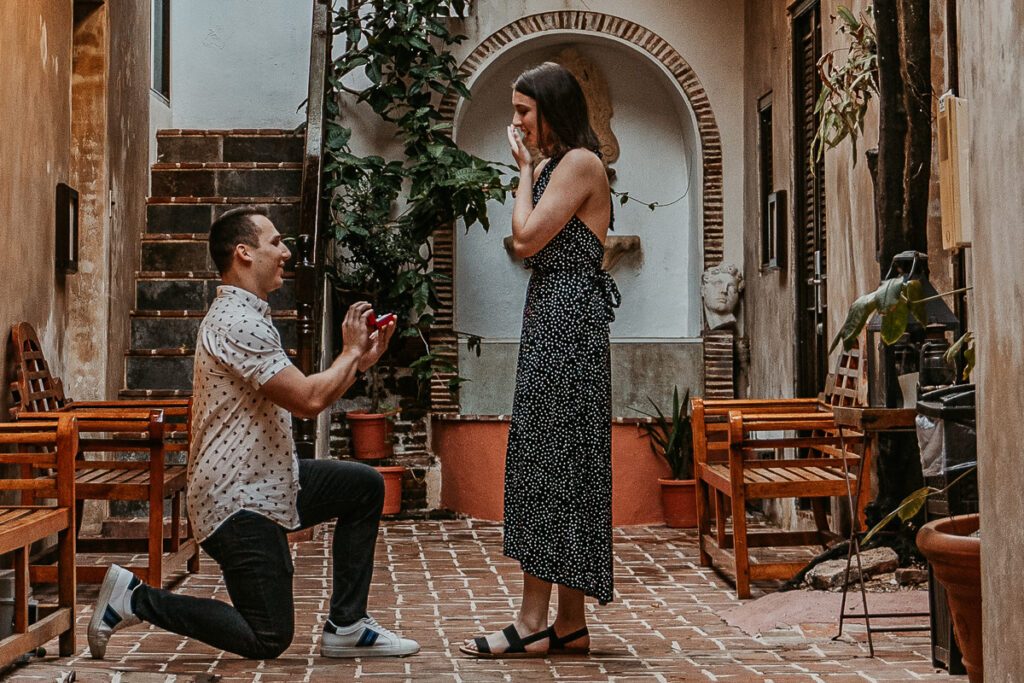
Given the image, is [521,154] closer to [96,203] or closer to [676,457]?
[96,203]

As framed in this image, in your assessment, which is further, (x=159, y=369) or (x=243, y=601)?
(x=159, y=369)

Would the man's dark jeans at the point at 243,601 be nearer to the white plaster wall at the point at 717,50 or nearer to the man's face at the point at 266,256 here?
the man's face at the point at 266,256

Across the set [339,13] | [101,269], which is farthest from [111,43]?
[339,13]

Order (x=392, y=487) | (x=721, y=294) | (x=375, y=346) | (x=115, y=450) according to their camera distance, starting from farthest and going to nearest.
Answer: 1. (x=721, y=294)
2. (x=392, y=487)
3. (x=115, y=450)
4. (x=375, y=346)

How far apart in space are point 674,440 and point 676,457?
110mm

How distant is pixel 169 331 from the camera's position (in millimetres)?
7582

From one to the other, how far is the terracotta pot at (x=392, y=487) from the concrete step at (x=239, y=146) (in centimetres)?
281

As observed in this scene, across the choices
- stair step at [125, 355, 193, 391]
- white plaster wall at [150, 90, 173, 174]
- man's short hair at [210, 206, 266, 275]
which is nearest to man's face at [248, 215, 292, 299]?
man's short hair at [210, 206, 266, 275]

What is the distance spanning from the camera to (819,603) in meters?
4.68

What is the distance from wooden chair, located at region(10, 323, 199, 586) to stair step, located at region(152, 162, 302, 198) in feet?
11.0

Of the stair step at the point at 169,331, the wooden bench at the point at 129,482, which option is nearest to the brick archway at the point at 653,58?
the stair step at the point at 169,331

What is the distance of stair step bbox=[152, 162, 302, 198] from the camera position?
8.74 meters

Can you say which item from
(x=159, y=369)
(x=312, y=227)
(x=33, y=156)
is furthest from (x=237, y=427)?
(x=159, y=369)

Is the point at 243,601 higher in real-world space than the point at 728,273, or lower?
lower
